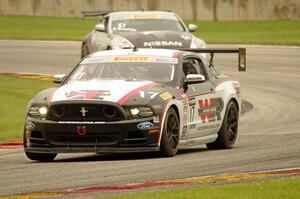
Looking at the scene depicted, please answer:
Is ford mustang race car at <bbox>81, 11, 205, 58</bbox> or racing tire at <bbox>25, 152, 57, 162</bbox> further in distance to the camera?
ford mustang race car at <bbox>81, 11, 205, 58</bbox>

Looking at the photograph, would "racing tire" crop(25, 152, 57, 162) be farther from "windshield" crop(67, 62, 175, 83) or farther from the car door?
the car door

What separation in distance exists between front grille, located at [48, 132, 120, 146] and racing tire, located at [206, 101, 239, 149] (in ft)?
8.38

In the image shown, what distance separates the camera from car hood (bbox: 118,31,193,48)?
24594 mm

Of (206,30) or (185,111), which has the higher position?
(185,111)

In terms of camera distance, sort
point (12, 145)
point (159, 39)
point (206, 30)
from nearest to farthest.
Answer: point (12, 145)
point (159, 39)
point (206, 30)

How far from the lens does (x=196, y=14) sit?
137 ft

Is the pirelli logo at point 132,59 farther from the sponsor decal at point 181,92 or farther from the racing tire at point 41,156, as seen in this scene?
the racing tire at point 41,156

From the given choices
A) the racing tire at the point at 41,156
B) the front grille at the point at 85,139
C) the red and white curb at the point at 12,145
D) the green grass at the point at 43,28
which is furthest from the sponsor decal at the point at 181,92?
the green grass at the point at 43,28

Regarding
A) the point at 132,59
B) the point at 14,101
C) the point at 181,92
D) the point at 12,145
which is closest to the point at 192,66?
the point at 132,59

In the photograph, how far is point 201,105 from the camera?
15.2 metres

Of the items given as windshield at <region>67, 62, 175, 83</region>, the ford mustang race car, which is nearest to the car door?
windshield at <region>67, 62, 175, 83</region>

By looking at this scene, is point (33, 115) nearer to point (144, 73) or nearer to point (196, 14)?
point (144, 73)

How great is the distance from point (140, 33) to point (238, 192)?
15297 mm

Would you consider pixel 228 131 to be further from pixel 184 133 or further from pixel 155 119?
pixel 155 119
